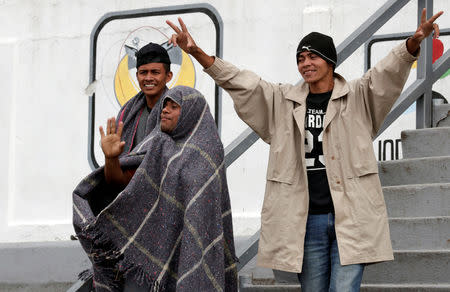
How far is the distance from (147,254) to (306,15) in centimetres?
340

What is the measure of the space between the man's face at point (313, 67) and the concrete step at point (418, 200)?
44.8 inches

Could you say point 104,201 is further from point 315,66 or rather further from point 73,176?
point 73,176

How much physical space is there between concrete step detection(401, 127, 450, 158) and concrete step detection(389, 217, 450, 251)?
28.0 inches

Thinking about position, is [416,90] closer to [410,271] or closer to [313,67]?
[410,271]

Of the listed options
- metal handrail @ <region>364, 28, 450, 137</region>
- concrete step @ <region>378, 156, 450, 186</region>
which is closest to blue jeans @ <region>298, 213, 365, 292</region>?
concrete step @ <region>378, 156, 450, 186</region>

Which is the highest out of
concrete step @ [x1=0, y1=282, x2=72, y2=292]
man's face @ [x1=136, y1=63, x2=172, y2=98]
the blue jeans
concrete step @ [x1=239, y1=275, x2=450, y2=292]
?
man's face @ [x1=136, y1=63, x2=172, y2=98]

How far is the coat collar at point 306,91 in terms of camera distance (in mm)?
4055

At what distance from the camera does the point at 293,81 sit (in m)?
6.91

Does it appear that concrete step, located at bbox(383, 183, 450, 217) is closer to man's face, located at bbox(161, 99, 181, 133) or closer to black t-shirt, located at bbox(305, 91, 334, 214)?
black t-shirt, located at bbox(305, 91, 334, 214)

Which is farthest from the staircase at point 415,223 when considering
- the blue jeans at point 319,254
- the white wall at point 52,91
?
the white wall at point 52,91

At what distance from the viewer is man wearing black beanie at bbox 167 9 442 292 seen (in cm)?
388

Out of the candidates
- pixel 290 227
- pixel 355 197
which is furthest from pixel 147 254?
pixel 355 197

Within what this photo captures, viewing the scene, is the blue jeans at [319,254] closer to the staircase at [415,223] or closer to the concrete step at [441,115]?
the staircase at [415,223]

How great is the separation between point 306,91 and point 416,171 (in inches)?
51.2
